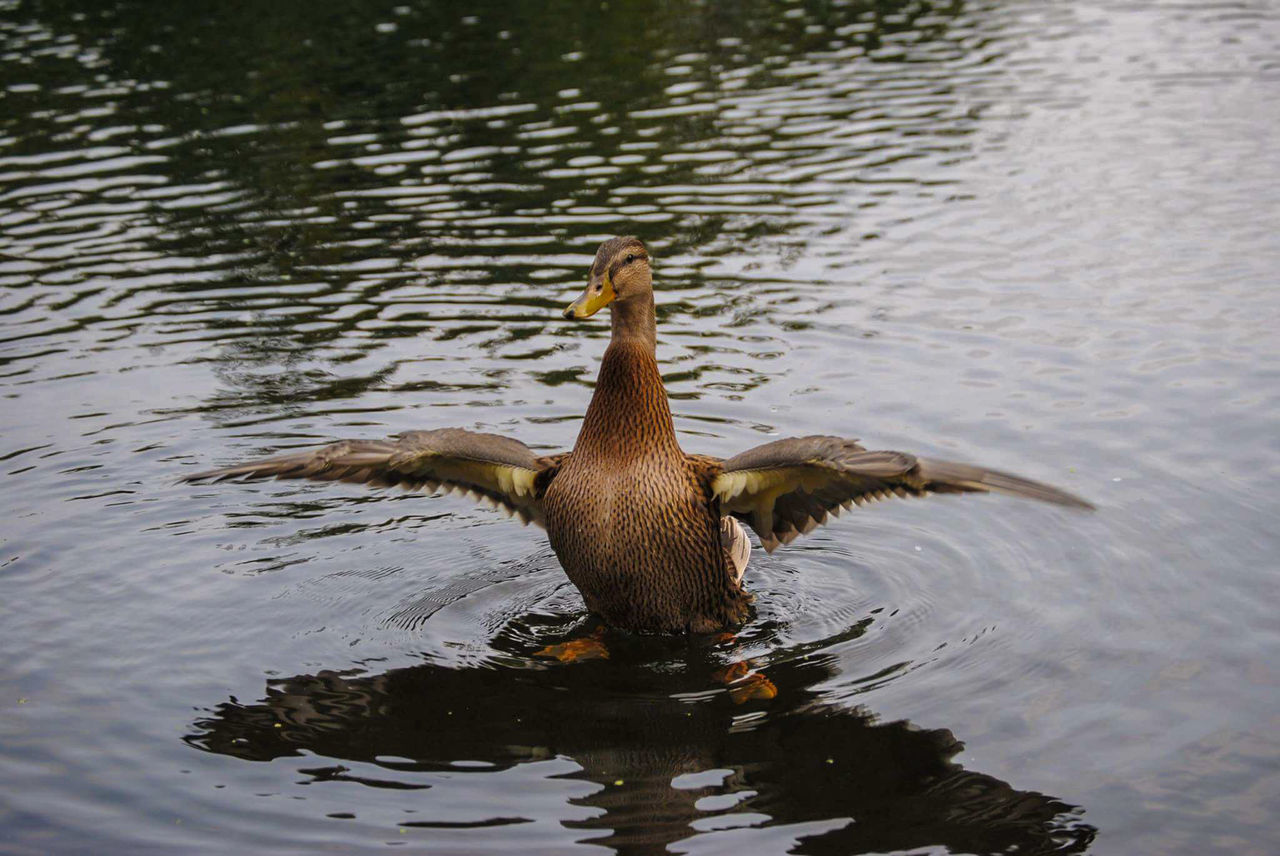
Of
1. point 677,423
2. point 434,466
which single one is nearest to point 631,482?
point 434,466

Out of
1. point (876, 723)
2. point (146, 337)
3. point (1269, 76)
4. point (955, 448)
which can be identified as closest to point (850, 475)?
point (876, 723)

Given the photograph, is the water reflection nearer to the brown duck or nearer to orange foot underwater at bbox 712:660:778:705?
orange foot underwater at bbox 712:660:778:705

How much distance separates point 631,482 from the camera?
283 inches

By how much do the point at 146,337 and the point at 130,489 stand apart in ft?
9.55

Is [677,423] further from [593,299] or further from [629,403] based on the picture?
[593,299]

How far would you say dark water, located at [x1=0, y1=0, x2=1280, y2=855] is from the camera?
6.00 meters

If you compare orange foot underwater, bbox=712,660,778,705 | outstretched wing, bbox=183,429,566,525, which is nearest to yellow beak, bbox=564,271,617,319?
outstretched wing, bbox=183,429,566,525

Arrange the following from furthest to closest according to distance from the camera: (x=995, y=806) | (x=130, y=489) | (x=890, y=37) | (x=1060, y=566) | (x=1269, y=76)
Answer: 1. (x=890, y=37)
2. (x=1269, y=76)
3. (x=130, y=489)
4. (x=1060, y=566)
5. (x=995, y=806)

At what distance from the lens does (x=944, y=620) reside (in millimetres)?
7242

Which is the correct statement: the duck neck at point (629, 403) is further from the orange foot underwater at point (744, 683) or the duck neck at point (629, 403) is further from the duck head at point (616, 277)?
the orange foot underwater at point (744, 683)

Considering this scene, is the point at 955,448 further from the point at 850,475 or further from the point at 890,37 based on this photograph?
the point at 890,37

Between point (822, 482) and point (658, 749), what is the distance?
148 cm

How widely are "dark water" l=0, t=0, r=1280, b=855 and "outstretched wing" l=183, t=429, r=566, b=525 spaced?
1.92 ft

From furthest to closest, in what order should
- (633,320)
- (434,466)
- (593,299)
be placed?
1. (434,466)
2. (633,320)
3. (593,299)
